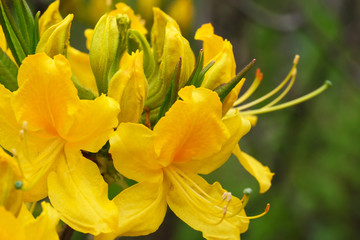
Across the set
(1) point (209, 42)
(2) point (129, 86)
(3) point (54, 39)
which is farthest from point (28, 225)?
(1) point (209, 42)

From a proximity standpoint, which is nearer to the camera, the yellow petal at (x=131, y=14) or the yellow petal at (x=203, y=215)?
the yellow petal at (x=203, y=215)

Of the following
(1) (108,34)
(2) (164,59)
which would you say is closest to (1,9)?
(1) (108,34)

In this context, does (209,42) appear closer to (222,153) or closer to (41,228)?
(222,153)

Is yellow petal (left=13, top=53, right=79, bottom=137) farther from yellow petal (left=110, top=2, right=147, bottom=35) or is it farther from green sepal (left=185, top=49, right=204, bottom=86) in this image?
yellow petal (left=110, top=2, right=147, bottom=35)

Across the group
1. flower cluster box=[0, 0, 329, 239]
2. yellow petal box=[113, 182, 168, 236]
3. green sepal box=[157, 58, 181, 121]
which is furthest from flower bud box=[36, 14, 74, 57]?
yellow petal box=[113, 182, 168, 236]

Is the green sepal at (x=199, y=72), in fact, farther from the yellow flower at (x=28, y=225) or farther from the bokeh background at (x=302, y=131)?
the bokeh background at (x=302, y=131)

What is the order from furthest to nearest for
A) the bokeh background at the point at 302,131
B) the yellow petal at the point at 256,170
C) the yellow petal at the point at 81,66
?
the bokeh background at the point at 302,131, the yellow petal at the point at 81,66, the yellow petal at the point at 256,170

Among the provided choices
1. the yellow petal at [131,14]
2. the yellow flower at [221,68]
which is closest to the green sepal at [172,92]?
the yellow flower at [221,68]
